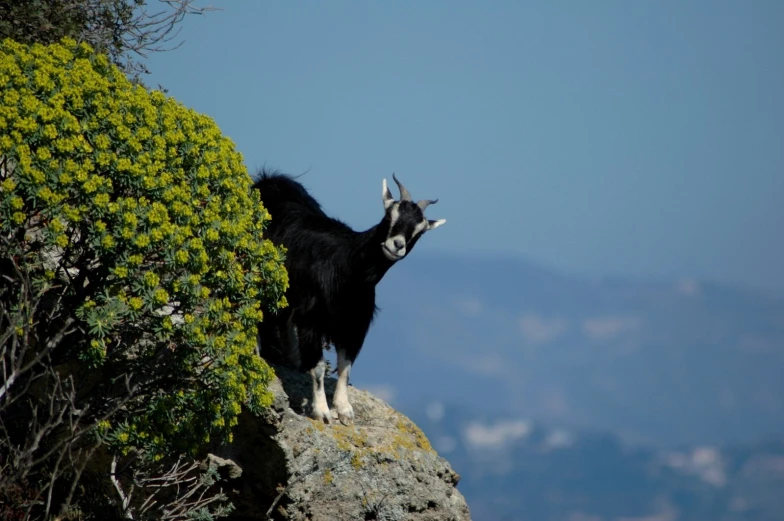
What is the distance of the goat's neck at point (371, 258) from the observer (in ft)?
38.7

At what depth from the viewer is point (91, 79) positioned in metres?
9.36

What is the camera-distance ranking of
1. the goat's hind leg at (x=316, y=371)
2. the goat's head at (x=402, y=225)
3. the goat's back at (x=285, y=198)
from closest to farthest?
the goat's head at (x=402, y=225) → the goat's hind leg at (x=316, y=371) → the goat's back at (x=285, y=198)

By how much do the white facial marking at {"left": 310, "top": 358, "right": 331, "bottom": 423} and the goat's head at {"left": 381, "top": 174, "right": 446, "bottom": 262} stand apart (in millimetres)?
1436

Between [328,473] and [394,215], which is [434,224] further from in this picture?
[328,473]

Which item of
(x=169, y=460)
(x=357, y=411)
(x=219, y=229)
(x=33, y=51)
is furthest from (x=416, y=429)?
(x=33, y=51)

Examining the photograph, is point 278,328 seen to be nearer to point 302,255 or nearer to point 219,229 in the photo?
point 302,255

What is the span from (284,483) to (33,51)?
4620 millimetres

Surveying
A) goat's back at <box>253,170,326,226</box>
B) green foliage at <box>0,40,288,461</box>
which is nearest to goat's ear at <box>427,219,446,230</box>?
goat's back at <box>253,170,326,226</box>

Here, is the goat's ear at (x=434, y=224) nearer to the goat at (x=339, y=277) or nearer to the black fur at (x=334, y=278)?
the goat at (x=339, y=277)

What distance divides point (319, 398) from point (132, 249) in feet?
11.5

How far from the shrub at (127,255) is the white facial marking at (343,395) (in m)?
2.06

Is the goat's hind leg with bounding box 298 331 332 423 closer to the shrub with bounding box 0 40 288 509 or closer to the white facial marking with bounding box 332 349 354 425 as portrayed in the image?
the white facial marking with bounding box 332 349 354 425

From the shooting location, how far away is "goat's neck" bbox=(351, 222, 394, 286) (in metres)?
11.8

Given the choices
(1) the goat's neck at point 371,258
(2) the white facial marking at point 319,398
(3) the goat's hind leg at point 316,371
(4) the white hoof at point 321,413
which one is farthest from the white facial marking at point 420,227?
(4) the white hoof at point 321,413
